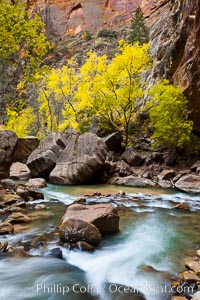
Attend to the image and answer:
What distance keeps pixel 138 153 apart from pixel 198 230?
1314 centimetres

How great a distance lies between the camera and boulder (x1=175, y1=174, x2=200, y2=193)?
15305mm

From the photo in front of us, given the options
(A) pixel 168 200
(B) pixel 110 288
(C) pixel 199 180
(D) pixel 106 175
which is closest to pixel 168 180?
(C) pixel 199 180

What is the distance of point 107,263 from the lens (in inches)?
230

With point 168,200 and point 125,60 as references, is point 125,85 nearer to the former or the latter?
point 125,60

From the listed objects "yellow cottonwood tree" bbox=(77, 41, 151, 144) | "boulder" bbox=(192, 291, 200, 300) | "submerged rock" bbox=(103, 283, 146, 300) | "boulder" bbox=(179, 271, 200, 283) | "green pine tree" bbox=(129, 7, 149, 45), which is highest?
"green pine tree" bbox=(129, 7, 149, 45)

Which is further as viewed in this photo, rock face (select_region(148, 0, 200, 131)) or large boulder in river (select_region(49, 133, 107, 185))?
large boulder in river (select_region(49, 133, 107, 185))

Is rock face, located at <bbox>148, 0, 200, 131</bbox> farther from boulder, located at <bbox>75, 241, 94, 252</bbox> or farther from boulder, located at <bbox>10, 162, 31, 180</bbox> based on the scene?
boulder, located at <bbox>75, 241, 94, 252</bbox>

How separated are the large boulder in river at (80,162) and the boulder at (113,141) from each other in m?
4.57

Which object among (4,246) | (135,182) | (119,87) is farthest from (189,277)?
(119,87)

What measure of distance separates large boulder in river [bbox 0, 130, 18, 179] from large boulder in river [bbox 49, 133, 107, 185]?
465 cm

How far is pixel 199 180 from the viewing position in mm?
15719

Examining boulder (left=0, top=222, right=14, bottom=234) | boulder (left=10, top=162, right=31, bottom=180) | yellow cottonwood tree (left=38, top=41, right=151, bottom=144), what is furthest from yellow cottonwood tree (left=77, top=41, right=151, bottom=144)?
boulder (left=0, top=222, right=14, bottom=234)

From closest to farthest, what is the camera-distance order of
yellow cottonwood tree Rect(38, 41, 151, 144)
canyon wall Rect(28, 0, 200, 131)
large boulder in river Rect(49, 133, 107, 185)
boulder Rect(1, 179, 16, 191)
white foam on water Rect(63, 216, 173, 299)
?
white foam on water Rect(63, 216, 173, 299), boulder Rect(1, 179, 16, 191), large boulder in river Rect(49, 133, 107, 185), yellow cottonwood tree Rect(38, 41, 151, 144), canyon wall Rect(28, 0, 200, 131)

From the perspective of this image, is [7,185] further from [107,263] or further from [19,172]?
[107,263]
